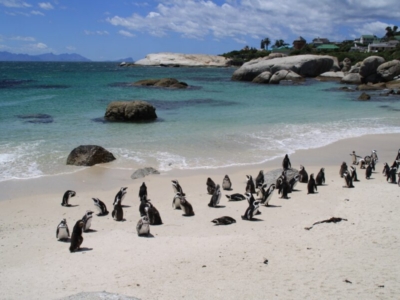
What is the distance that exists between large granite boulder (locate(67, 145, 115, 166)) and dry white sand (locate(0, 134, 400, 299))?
2.12 m

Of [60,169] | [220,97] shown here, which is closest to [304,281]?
[60,169]

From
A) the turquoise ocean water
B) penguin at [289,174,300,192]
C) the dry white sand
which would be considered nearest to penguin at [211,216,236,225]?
the dry white sand

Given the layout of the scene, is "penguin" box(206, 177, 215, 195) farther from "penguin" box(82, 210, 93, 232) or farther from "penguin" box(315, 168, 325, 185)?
"penguin" box(82, 210, 93, 232)

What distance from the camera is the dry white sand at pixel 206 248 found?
268 inches

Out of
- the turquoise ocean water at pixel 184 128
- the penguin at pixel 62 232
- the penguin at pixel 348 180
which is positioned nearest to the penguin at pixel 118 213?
the penguin at pixel 62 232

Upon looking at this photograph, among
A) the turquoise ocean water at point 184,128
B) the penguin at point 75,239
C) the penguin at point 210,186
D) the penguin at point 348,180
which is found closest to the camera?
the penguin at point 75,239

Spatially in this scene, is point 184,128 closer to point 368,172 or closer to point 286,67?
point 368,172

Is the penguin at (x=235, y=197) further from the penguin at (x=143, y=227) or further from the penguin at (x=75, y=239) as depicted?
the penguin at (x=75, y=239)

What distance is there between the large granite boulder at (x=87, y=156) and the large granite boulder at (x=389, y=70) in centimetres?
4159

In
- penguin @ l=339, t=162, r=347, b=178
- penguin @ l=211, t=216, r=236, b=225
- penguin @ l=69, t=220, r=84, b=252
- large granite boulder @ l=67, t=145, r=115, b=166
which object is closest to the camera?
penguin @ l=69, t=220, r=84, b=252

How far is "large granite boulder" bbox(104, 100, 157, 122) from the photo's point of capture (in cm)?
2470

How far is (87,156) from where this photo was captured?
610 inches

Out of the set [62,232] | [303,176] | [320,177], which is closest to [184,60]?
[303,176]

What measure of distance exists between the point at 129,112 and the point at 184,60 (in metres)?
89.3
